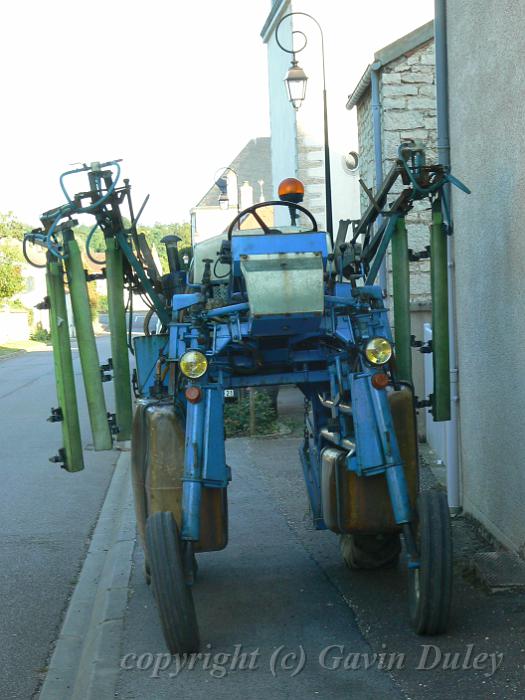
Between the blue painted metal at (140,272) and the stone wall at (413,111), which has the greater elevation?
the stone wall at (413,111)

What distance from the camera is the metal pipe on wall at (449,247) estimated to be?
8180mm

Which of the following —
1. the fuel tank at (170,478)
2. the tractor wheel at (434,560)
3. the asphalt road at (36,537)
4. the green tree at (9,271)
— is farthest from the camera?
the green tree at (9,271)

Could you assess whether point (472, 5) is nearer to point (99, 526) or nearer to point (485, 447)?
point (485, 447)

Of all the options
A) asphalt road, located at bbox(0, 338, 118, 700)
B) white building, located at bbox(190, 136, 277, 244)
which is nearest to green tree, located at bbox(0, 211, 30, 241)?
white building, located at bbox(190, 136, 277, 244)

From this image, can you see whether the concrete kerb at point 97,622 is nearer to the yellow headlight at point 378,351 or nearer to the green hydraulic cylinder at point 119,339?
the green hydraulic cylinder at point 119,339

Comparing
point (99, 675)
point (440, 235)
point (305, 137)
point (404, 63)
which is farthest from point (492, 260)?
point (305, 137)

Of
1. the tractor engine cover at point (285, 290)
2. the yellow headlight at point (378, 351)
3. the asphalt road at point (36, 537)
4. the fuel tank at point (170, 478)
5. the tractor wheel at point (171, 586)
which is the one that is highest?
the tractor engine cover at point (285, 290)

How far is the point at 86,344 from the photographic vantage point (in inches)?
232

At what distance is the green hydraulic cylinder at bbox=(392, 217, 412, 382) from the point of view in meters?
5.95

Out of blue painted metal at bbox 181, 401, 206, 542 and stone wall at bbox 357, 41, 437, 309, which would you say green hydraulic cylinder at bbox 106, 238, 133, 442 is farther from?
stone wall at bbox 357, 41, 437, 309

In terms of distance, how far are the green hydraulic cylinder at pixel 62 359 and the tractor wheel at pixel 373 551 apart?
6.20 ft

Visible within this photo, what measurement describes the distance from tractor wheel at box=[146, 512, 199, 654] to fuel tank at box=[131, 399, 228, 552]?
15.7 inches

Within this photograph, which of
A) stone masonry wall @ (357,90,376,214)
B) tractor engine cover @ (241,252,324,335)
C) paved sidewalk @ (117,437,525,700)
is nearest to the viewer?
paved sidewalk @ (117,437,525,700)

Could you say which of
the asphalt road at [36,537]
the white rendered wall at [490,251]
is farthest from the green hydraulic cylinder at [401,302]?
the asphalt road at [36,537]
